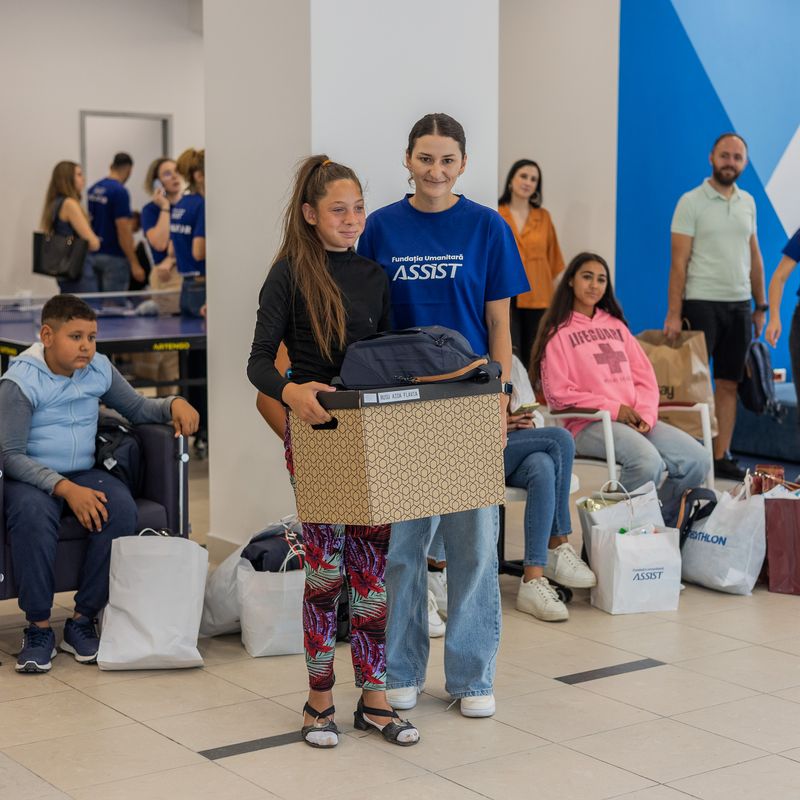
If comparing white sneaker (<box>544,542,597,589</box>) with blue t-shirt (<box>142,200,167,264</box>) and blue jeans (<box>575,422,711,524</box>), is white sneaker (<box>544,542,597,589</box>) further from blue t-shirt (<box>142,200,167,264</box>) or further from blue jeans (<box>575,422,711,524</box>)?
blue t-shirt (<box>142,200,167,264</box>)

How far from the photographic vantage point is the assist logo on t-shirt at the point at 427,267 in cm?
345

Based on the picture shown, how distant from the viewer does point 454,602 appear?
11.0 ft

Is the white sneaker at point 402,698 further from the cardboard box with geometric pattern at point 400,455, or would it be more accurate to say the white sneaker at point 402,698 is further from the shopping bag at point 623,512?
the shopping bag at point 623,512

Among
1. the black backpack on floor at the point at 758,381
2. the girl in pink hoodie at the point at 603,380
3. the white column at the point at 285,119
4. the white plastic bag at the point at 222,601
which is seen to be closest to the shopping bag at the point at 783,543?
the girl in pink hoodie at the point at 603,380

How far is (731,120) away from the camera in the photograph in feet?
26.0

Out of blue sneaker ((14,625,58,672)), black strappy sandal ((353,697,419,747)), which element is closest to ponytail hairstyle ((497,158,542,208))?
blue sneaker ((14,625,58,672))

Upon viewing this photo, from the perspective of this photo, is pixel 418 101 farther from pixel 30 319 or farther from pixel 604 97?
pixel 604 97

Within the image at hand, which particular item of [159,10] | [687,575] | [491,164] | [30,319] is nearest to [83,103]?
[159,10]

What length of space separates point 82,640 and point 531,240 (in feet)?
14.6

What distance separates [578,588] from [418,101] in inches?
68.5

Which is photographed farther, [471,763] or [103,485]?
[103,485]

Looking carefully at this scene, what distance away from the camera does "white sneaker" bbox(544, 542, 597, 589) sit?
4434 mm

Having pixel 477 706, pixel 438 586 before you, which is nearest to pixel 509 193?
pixel 438 586

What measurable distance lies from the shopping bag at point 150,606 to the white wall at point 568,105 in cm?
498
